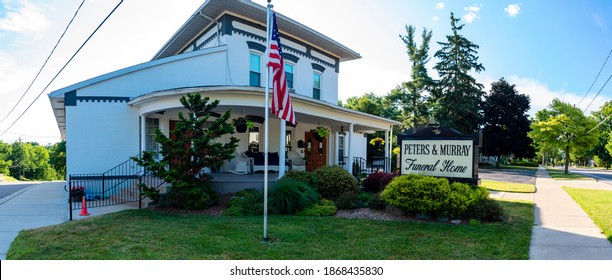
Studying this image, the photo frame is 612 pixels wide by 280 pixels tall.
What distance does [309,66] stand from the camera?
1659 centimetres

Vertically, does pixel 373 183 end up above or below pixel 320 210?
above

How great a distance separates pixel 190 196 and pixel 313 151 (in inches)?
374

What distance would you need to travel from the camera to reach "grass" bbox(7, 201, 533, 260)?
16.6 feet

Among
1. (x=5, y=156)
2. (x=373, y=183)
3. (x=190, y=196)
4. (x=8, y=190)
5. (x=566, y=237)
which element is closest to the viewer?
(x=566, y=237)

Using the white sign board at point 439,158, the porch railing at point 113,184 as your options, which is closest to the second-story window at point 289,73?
the porch railing at point 113,184

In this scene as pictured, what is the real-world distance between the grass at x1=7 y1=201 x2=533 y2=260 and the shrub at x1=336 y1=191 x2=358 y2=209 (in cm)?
132

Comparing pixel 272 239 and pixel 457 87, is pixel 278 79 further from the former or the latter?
pixel 457 87

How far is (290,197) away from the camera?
863cm

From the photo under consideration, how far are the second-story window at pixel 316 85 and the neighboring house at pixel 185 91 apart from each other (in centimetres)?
156

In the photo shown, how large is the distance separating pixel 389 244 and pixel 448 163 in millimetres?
3616

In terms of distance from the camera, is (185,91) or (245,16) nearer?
(185,91)

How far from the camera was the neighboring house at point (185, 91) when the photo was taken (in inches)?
473

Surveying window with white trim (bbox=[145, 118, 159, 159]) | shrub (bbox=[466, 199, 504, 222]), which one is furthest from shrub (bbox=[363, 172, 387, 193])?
window with white trim (bbox=[145, 118, 159, 159])

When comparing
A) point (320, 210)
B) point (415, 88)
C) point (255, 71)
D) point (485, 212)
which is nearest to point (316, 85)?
point (255, 71)
